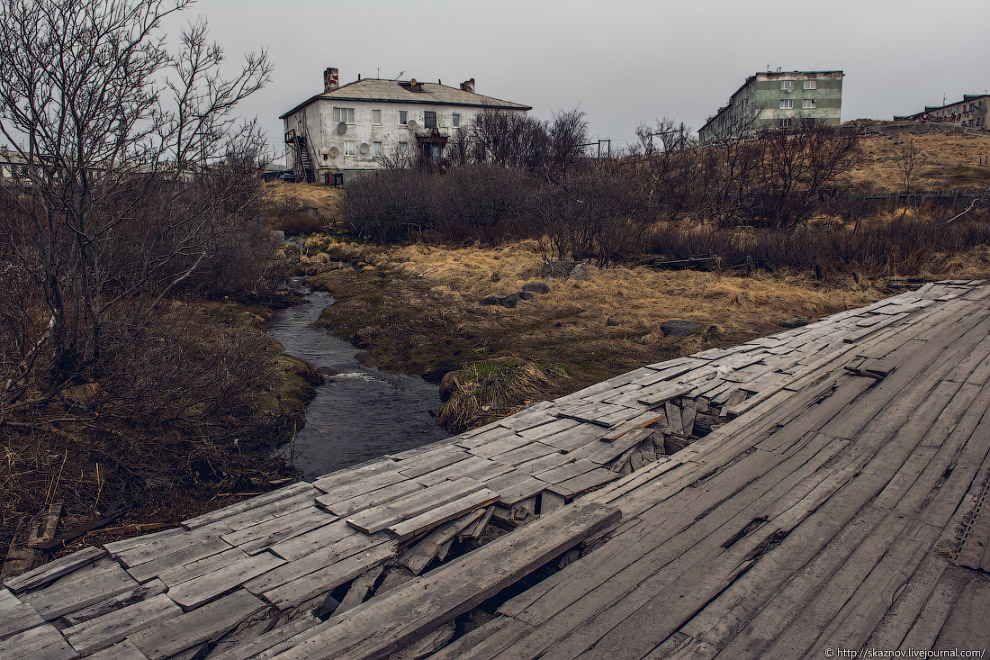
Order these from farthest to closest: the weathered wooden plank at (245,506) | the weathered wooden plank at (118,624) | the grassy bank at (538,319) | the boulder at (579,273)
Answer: the boulder at (579,273), the grassy bank at (538,319), the weathered wooden plank at (245,506), the weathered wooden plank at (118,624)

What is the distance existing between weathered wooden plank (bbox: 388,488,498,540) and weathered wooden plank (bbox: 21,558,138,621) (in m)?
→ 1.34

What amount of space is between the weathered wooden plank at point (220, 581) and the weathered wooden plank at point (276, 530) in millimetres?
122

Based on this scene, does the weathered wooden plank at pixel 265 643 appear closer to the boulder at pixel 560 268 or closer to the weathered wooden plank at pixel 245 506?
the weathered wooden plank at pixel 245 506

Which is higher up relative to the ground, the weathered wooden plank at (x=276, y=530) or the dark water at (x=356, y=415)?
the weathered wooden plank at (x=276, y=530)

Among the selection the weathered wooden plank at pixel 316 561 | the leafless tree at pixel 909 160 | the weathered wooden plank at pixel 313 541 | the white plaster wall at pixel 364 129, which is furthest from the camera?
the white plaster wall at pixel 364 129

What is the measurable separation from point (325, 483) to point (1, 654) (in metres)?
1.88

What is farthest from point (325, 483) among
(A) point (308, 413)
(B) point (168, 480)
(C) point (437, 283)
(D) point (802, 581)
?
(C) point (437, 283)

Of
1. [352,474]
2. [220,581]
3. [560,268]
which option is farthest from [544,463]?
[560,268]

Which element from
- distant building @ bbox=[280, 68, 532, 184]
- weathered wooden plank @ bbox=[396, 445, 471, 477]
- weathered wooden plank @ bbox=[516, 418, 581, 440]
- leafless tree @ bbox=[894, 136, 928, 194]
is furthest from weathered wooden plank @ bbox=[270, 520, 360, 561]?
distant building @ bbox=[280, 68, 532, 184]

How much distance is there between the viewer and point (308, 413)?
7.63m

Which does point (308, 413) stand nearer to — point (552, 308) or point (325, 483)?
point (325, 483)

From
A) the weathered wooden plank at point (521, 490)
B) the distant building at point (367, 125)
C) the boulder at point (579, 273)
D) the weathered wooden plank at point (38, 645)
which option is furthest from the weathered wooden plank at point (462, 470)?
the distant building at point (367, 125)

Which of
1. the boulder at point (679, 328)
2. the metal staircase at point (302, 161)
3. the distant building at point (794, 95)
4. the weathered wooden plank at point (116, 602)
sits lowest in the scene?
the boulder at point (679, 328)

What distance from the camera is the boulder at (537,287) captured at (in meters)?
13.7
